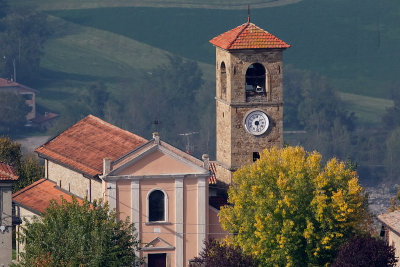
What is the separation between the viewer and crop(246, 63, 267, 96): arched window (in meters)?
71.7

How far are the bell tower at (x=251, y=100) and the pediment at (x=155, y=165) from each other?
14.5ft

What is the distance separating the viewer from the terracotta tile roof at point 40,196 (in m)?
71.5

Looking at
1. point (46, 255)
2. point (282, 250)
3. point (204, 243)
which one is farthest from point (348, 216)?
point (46, 255)

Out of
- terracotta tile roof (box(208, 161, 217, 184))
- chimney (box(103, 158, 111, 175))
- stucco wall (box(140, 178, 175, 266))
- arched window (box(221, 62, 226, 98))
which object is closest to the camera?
chimney (box(103, 158, 111, 175))

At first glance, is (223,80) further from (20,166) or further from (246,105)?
(20,166)

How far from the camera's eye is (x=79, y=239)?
5900cm

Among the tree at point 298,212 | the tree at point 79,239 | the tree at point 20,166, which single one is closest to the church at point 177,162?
the tree at point 298,212

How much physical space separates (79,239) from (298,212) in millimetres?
11618

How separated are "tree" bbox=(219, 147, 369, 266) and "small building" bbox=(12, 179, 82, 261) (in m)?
11.0

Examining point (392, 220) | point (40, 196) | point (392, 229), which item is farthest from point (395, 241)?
point (40, 196)

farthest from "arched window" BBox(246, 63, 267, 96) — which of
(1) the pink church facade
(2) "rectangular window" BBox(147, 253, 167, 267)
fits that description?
(2) "rectangular window" BBox(147, 253, 167, 267)

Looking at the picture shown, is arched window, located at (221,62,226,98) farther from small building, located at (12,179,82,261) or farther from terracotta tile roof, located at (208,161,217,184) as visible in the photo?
small building, located at (12,179,82,261)

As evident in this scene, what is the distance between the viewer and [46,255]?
59.0 metres

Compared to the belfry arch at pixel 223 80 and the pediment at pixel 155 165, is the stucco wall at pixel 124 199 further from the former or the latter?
the belfry arch at pixel 223 80
